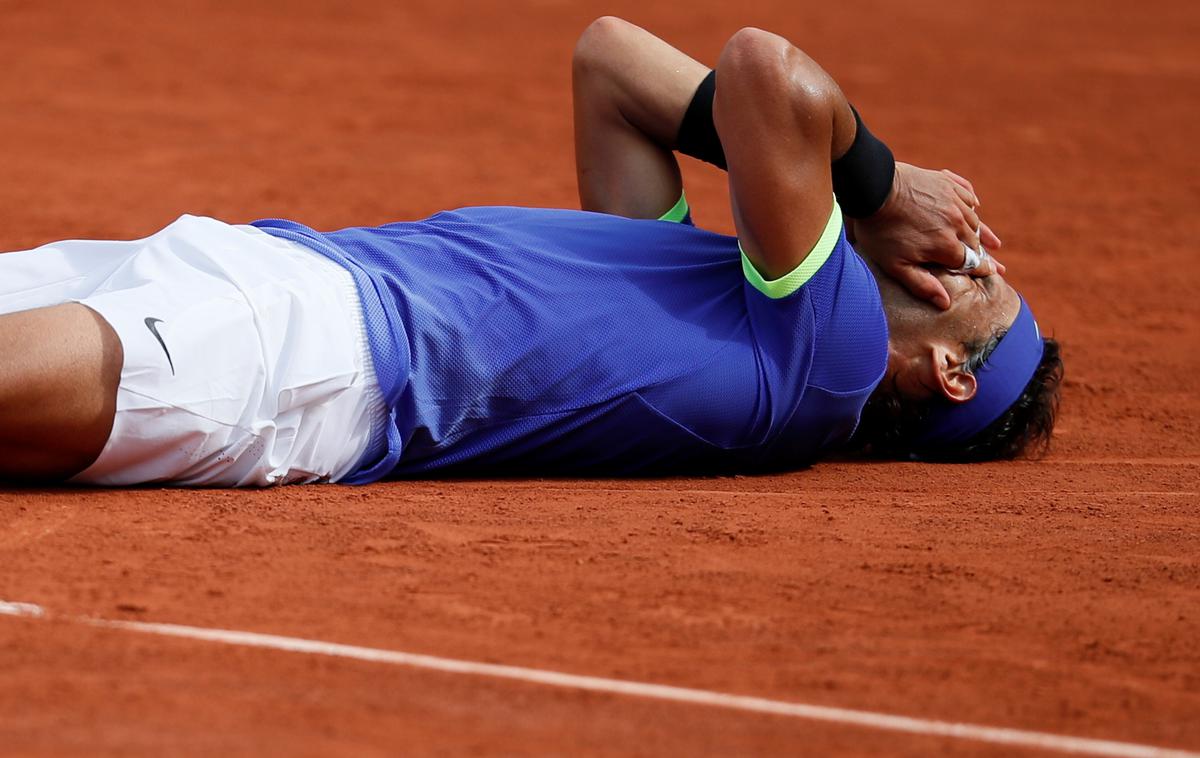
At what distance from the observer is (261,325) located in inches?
134

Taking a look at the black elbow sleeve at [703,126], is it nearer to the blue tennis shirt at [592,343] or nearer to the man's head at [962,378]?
the blue tennis shirt at [592,343]

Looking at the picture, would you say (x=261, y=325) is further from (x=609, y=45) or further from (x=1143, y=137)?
(x=1143, y=137)

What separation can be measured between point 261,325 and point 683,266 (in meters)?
1.06

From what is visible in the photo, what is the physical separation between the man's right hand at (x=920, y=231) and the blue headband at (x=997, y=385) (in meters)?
0.25

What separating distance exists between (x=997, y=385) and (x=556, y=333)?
4.04ft

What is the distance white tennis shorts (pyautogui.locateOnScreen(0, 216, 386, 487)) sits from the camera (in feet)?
10.8

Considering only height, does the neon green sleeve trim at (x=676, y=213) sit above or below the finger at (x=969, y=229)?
below

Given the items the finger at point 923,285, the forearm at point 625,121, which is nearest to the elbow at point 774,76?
the finger at point 923,285

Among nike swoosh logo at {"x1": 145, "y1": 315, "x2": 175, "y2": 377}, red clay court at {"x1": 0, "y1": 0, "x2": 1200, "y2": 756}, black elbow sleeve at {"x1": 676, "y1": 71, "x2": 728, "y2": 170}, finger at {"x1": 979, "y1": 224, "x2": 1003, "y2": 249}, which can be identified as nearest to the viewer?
red clay court at {"x1": 0, "y1": 0, "x2": 1200, "y2": 756}

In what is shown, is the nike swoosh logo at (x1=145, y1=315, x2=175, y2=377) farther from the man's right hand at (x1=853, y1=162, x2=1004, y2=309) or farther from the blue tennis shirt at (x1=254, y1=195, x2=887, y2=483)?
the man's right hand at (x1=853, y1=162, x2=1004, y2=309)

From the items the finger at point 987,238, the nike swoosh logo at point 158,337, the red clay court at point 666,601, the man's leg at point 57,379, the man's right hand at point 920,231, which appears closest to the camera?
the red clay court at point 666,601

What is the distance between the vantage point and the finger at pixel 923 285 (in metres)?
3.93

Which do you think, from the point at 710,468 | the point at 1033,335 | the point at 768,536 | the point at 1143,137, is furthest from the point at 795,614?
the point at 1143,137

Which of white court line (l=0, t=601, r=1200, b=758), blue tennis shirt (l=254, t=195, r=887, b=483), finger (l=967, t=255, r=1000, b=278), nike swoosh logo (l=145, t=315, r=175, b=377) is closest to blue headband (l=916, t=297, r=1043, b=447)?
finger (l=967, t=255, r=1000, b=278)
